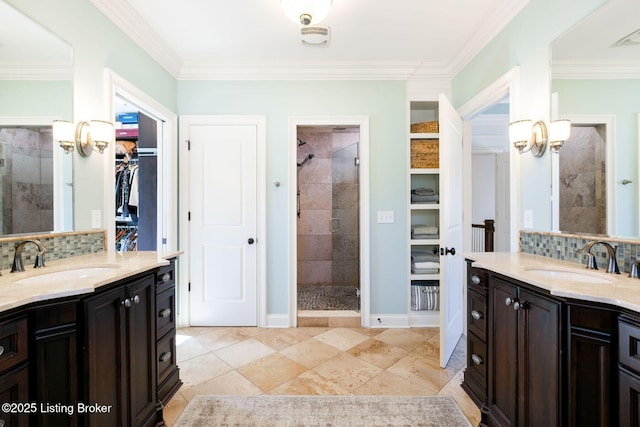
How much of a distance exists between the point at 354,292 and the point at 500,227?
99.4 inches

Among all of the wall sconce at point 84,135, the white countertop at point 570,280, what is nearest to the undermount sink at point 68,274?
the wall sconce at point 84,135

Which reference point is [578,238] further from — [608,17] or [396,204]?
[396,204]

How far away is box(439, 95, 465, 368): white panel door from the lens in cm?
215

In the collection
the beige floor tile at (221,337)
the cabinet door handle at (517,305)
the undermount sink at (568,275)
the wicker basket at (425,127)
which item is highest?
the wicker basket at (425,127)

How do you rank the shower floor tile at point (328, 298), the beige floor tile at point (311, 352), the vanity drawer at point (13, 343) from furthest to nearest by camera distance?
the shower floor tile at point (328, 298) < the beige floor tile at point (311, 352) < the vanity drawer at point (13, 343)

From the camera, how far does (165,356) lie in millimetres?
1750

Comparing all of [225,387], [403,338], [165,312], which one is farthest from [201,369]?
[403,338]

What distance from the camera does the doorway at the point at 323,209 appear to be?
13.1 feet

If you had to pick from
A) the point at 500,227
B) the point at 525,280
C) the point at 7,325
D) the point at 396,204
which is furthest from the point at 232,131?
the point at 500,227

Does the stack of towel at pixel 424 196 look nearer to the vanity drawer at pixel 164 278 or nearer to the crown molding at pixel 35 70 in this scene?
the vanity drawer at pixel 164 278

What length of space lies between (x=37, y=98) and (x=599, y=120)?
2.95 meters

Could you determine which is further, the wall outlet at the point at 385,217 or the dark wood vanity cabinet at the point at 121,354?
the wall outlet at the point at 385,217

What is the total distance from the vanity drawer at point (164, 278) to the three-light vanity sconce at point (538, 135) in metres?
2.43

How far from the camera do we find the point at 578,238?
154 cm
